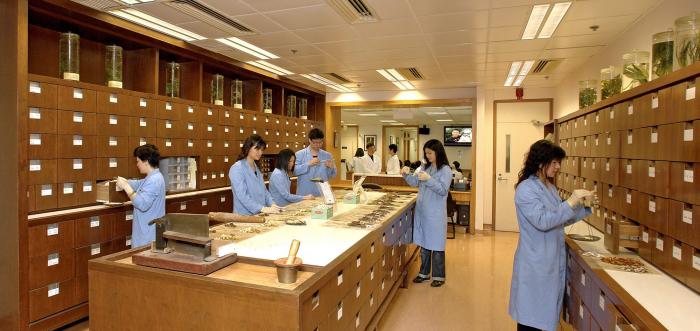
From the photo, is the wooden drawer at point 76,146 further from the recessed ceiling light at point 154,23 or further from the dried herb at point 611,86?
the dried herb at point 611,86

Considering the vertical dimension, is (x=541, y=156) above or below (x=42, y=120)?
below

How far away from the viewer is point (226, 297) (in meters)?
1.63

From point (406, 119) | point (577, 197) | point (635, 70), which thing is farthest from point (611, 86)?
point (406, 119)

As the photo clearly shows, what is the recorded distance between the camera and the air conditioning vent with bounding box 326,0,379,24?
3.35 meters

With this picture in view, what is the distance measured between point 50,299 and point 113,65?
2.17m

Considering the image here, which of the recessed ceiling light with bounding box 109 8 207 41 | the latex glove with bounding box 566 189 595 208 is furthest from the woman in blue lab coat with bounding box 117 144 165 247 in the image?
the latex glove with bounding box 566 189 595 208

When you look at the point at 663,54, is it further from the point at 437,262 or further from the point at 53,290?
the point at 53,290

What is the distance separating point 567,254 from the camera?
279cm

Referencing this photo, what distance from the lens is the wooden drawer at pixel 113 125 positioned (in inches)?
140

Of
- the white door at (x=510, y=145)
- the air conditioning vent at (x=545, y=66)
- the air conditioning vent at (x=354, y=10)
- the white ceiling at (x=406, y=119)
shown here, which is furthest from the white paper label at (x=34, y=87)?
the white ceiling at (x=406, y=119)

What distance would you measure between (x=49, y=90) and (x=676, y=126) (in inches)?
159

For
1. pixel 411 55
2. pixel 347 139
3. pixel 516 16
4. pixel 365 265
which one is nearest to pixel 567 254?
pixel 365 265

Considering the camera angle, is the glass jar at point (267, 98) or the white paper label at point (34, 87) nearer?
the white paper label at point (34, 87)

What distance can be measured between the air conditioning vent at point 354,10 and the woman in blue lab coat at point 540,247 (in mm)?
1899
